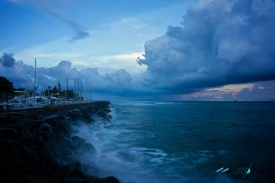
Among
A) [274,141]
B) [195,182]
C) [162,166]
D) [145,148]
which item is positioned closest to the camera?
[195,182]

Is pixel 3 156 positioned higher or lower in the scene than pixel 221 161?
higher

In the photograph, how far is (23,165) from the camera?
240 inches

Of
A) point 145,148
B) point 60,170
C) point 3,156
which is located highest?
point 3,156

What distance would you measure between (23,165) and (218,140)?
15.6 meters

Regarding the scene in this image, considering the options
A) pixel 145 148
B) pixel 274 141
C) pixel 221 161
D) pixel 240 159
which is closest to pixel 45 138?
pixel 145 148

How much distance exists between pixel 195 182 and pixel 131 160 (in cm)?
417

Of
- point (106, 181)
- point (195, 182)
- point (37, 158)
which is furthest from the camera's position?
point (195, 182)

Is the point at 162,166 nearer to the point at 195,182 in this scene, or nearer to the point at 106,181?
the point at 195,182

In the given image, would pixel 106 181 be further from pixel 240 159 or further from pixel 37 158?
pixel 240 159

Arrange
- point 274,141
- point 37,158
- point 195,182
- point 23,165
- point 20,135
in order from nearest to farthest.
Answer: point 23,165
point 37,158
point 195,182
point 20,135
point 274,141

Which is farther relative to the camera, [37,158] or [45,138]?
[45,138]

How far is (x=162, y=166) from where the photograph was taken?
11.0 m

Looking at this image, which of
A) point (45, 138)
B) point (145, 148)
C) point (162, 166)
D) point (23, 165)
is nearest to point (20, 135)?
point (45, 138)

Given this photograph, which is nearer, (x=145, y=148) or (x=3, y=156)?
(x=3, y=156)
